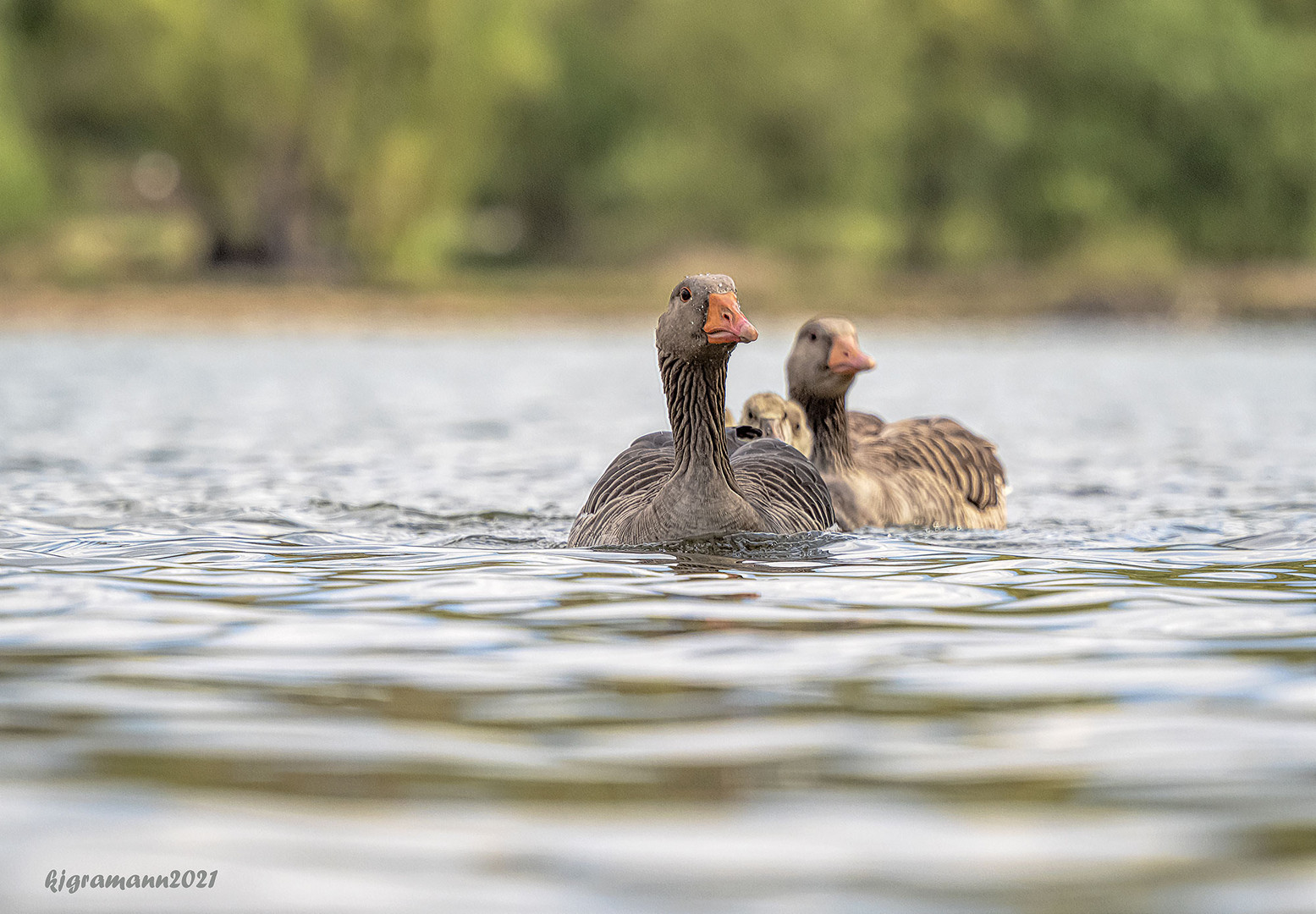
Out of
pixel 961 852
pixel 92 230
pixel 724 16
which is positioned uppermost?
pixel 724 16

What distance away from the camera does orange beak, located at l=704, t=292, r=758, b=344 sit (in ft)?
29.1

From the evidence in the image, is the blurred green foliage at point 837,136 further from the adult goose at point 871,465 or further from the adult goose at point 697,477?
the adult goose at point 697,477

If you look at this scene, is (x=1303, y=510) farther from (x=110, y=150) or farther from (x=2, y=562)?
(x=110, y=150)

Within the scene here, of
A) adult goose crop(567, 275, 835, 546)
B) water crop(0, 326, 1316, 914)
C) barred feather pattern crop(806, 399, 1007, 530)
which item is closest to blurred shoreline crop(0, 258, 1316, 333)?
water crop(0, 326, 1316, 914)

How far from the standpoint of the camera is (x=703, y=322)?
9.12m

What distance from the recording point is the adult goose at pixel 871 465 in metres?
11.0

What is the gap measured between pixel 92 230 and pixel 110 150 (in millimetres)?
2696

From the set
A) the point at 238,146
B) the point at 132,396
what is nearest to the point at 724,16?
the point at 238,146

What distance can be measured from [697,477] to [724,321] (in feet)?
2.67

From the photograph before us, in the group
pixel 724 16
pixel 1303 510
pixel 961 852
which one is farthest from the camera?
pixel 724 16

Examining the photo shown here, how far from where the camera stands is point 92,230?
56.8 metres

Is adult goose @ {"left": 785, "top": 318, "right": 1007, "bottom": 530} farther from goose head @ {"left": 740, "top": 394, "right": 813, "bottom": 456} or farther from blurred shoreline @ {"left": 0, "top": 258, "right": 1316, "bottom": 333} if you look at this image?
blurred shoreline @ {"left": 0, "top": 258, "right": 1316, "bottom": 333}

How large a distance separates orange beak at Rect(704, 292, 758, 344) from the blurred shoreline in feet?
129

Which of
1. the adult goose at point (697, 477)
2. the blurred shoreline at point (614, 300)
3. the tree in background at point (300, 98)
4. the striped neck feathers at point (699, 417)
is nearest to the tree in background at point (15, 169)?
the blurred shoreline at point (614, 300)
